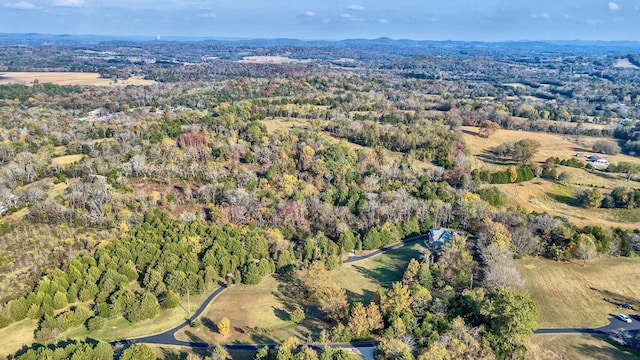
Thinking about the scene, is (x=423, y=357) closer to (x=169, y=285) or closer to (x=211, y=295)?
(x=211, y=295)


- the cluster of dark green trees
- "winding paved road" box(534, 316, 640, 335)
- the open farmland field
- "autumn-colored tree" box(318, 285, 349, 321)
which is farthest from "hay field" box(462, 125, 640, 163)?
"autumn-colored tree" box(318, 285, 349, 321)

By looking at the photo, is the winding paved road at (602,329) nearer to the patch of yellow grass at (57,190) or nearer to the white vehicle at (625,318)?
the white vehicle at (625,318)

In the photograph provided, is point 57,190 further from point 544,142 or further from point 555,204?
point 544,142

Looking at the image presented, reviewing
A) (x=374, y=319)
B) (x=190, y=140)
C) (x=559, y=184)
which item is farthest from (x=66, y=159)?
(x=559, y=184)

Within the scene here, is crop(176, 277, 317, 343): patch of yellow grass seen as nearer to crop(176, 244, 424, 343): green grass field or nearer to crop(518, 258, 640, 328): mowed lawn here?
crop(176, 244, 424, 343): green grass field

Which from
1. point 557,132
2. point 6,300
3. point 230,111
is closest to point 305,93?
point 230,111

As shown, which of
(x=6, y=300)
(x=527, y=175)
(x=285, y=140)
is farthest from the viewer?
(x=285, y=140)
